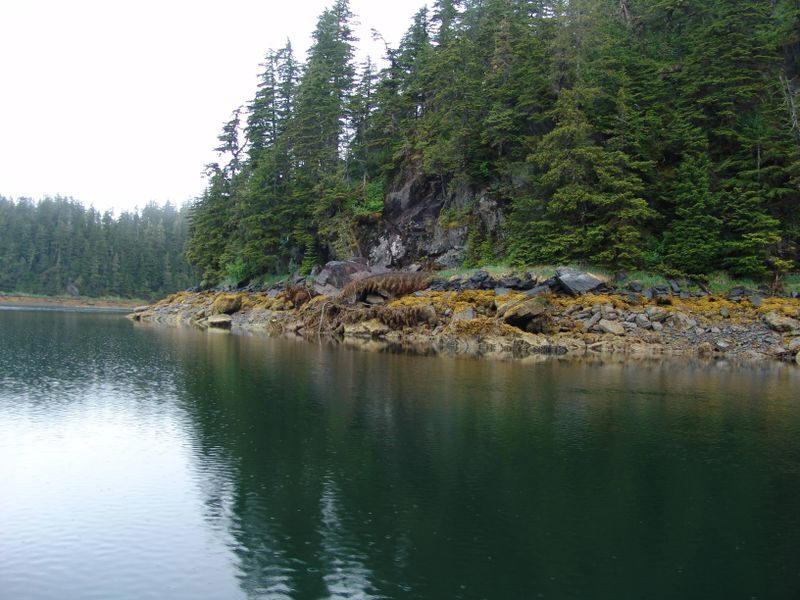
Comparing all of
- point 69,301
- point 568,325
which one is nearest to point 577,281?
point 568,325

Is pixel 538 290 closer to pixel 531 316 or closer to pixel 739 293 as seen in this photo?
pixel 531 316

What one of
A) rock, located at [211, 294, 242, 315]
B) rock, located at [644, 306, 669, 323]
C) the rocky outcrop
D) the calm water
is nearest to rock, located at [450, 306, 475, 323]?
the rocky outcrop

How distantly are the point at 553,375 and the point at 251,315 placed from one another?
37.9 metres

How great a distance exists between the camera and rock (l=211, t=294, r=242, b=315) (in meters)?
61.7

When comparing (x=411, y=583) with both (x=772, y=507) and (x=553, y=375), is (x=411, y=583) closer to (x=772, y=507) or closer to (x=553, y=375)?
(x=772, y=507)

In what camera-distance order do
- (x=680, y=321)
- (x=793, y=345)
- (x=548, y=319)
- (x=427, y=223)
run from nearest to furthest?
(x=793, y=345)
(x=680, y=321)
(x=548, y=319)
(x=427, y=223)

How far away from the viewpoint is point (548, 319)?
134 ft

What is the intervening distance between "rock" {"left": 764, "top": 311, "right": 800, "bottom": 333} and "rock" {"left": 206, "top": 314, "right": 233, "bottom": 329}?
1836 inches

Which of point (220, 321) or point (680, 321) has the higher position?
point (680, 321)

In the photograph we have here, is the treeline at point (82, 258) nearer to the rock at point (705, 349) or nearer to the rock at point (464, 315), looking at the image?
the rock at point (464, 315)

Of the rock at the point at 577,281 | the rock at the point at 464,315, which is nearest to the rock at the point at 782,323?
the rock at the point at 577,281

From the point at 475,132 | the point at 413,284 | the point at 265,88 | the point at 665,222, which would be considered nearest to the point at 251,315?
the point at 413,284

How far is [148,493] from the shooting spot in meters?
13.0

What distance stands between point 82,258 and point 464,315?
373 feet
